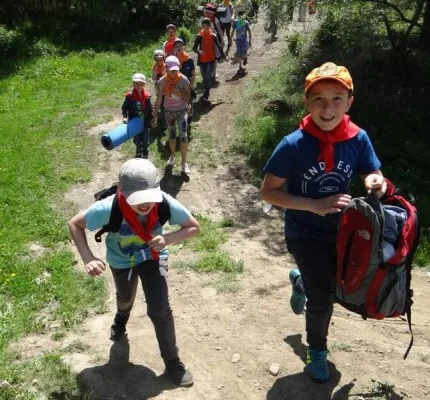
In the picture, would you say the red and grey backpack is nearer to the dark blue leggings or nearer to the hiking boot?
the dark blue leggings

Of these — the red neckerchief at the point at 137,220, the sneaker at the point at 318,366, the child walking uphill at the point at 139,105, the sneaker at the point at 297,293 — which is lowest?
the sneaker at the point at 318,366

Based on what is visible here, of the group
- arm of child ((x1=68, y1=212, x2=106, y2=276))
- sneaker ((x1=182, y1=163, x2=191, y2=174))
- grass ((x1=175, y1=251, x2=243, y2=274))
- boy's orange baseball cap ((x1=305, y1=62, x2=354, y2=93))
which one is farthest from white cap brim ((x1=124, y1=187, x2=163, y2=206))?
sneaker ((x1=182, y1=163, x2=191, y2=174))

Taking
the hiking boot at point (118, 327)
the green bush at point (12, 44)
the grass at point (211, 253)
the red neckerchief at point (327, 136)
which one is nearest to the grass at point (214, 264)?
the grass at point (211, 253)

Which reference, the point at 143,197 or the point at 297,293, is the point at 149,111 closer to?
the point at 297,293

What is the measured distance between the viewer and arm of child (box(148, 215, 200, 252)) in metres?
3.79

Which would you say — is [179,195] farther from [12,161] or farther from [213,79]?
[213,79]

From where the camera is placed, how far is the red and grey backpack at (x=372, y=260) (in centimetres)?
344

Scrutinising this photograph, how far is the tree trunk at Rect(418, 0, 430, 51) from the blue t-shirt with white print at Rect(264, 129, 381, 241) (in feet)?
30.2

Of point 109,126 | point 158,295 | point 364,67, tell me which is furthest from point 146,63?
point 158,295

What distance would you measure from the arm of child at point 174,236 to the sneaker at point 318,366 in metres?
1.22

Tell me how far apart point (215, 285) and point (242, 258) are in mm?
847

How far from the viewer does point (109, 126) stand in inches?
453

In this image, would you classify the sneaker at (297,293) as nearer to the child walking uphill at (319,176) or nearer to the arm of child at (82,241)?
the child walking uphill at (319,176)

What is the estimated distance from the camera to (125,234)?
13.1ft
